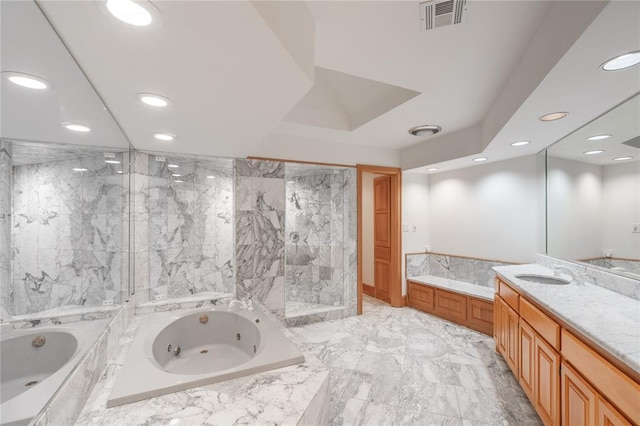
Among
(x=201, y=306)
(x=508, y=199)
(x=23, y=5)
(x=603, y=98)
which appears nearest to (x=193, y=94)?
(x=23, y=5)

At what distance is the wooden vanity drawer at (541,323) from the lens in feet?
5.37

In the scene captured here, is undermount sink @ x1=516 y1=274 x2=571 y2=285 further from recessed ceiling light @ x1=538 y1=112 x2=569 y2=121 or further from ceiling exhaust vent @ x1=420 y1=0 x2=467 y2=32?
ceiling exhaust vent @ x1=420 y1=0 x2=467 y2=32

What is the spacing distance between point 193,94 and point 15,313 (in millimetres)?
1135

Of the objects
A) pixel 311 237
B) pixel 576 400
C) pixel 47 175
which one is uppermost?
pixel 47 175

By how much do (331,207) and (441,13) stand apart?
309 cm

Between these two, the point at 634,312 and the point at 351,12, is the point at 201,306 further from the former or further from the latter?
the point at 634,312

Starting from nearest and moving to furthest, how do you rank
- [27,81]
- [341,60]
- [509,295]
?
[27,81]
[341,60]
[509,295]

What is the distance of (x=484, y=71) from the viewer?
81.8 inches

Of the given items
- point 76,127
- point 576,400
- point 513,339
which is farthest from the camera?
point 513,339

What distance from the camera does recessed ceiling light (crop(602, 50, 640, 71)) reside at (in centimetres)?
132

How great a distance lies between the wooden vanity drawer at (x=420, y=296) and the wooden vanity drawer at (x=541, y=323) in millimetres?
1898

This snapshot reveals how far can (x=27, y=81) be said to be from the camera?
35.7 inches

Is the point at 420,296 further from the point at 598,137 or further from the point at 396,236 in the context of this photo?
the point at 598,137

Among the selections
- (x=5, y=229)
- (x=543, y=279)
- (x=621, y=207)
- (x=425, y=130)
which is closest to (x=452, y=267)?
(x=543, y=279)
